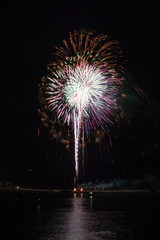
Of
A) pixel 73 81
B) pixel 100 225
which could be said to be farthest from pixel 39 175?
pixel 100 225

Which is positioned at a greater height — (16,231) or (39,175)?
(39,175)

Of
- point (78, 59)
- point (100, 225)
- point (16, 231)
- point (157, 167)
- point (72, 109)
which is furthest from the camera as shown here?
point (157, 167)

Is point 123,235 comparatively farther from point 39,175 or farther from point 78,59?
point 39,175

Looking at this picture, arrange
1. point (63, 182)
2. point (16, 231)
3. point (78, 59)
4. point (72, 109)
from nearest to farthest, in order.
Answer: point (16, 231) → point (78, 59) → point (72, 109) → point (63, 182)

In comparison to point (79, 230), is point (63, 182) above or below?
above

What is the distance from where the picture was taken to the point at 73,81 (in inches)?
1270

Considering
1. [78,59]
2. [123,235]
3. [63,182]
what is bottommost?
[123,235]

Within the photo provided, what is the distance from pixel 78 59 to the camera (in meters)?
31.9

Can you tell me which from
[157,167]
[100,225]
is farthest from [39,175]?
[100,225]

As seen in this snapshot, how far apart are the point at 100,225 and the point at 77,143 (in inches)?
995

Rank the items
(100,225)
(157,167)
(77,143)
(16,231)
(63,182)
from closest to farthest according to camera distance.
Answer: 1. (16,231)
2. (100,225)
3. (77,143)
4. (157,167)
5. (63,182)

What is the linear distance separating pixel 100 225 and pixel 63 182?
87.0 m

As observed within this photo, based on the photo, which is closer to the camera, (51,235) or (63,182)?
(51,235)

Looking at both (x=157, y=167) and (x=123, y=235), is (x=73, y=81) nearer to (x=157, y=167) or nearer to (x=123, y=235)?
(x=123, y=235)
